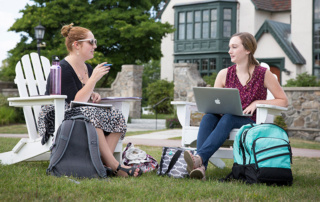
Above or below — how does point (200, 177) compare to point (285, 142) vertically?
below

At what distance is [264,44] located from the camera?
20.5 metres

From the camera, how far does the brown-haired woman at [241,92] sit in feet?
13.3

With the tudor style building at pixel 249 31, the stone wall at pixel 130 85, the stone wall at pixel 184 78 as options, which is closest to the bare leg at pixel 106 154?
the stone wall at pixel 184 78

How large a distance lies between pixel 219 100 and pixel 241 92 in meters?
0.33

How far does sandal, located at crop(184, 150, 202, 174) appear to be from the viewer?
152 inches

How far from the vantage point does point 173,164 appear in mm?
4168

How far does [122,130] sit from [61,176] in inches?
30.1

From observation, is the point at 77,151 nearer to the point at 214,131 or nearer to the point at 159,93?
the point at 214,131

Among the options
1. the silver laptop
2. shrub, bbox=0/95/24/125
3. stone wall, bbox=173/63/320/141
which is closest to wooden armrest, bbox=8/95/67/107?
the silver laptop

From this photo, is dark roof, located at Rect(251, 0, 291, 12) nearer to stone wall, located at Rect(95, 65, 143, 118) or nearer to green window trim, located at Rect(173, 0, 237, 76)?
green window trim, located at Rect(173, 0, 237, 76)

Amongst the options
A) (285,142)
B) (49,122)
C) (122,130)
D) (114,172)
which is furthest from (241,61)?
(49,122)

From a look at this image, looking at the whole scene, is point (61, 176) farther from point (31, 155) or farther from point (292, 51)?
point (292, 51)

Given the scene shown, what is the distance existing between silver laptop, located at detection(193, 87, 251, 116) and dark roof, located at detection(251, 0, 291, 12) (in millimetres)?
17950

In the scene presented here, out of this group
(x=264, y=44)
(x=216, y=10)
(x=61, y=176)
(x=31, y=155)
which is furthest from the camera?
(x=216, y=10)
